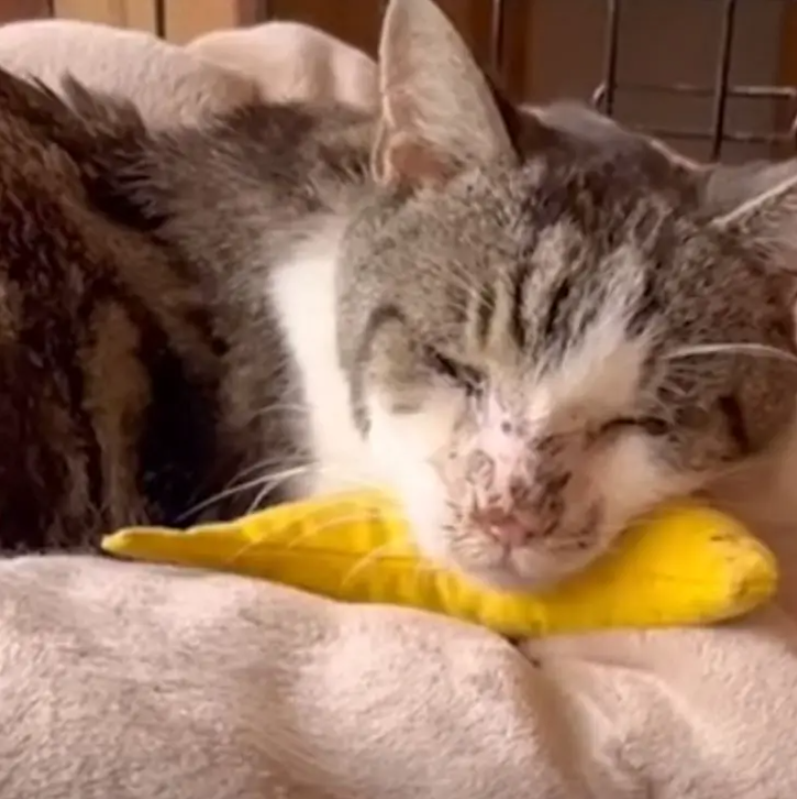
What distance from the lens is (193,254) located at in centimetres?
105

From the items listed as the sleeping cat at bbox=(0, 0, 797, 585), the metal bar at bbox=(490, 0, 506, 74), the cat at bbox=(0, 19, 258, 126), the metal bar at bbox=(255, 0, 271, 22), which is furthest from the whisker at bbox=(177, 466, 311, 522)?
the metal bar at bbox=(255, 0, 271, 22)

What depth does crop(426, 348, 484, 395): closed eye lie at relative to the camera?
34.2 inches

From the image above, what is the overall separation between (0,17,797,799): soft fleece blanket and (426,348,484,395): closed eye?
5.1 inches

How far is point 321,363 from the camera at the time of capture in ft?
3.27

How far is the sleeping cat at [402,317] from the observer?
849mm

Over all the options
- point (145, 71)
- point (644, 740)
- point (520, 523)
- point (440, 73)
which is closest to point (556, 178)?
point (440, 73)

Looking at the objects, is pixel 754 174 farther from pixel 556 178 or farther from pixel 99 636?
pixel 99 636

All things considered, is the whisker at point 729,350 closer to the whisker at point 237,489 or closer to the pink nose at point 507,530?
the pink nose at point 507,530

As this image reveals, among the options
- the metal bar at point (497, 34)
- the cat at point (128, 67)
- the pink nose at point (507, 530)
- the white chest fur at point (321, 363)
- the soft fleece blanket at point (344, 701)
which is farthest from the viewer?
the metal bar at point (497, 34)

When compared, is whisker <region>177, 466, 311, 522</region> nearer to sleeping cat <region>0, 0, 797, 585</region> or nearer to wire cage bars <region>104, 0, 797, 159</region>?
sleeping cat <region>0, 0, 797, 585</region>

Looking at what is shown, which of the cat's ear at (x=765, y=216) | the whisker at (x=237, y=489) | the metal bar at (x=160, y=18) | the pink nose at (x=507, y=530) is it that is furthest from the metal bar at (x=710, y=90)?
the pink nose at (x=507, y=530)

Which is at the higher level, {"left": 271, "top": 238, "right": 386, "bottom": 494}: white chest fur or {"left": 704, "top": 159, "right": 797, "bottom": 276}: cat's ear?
{"left": 704, "top": 159, "right": 797, "bottom": 276}: cat's ear

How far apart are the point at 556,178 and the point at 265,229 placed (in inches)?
9.0

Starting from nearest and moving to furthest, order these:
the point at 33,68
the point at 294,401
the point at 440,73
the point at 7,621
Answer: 1. the point at 7,621
2. the point at 440,73
3. the point at 294,401
4. the point at 33,68
